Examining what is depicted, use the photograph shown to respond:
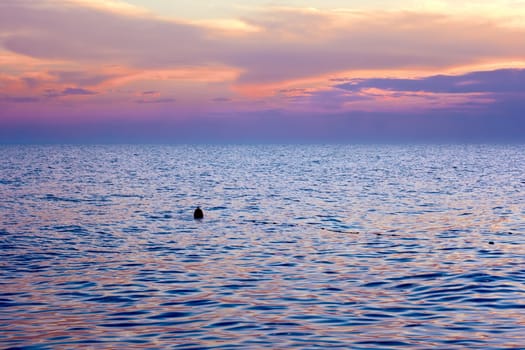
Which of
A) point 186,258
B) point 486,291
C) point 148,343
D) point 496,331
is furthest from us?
point 186,258

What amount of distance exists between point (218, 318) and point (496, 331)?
793cm

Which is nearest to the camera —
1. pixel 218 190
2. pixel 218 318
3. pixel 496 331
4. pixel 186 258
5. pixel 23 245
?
pixel 496 331

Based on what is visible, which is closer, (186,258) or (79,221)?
(186,258)

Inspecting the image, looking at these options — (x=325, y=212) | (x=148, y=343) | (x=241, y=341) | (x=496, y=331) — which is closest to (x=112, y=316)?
(x=148, y=343)

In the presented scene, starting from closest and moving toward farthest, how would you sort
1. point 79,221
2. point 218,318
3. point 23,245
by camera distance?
point 218,318 < point 23,245 < point 79,221

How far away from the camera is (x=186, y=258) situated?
2892 cm

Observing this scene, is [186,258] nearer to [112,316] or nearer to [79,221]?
[112,316]

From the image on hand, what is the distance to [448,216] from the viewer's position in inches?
1802

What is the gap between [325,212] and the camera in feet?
162

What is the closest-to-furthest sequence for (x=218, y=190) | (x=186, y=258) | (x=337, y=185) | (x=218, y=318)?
1. (x=218, y=318)
2. (x=186, y=258)
3. (x=218, y=190)
4. (x=337, y=185)

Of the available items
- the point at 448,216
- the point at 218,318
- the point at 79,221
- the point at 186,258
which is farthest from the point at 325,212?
the point at 218,318

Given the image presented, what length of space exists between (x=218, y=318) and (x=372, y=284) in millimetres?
7141

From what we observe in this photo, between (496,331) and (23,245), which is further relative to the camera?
(23,245)

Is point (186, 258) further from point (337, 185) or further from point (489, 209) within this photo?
point (337, 185)
